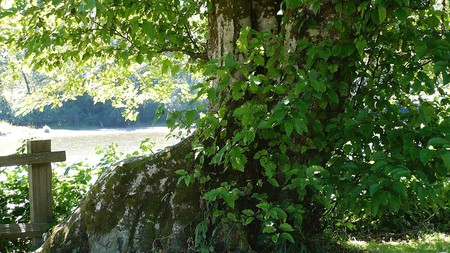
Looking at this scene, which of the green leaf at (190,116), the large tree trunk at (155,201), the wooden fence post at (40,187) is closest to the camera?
the green leaf at (190,116)

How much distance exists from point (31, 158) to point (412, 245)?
13.7 ft

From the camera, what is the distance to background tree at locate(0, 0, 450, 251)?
3918 millimetres

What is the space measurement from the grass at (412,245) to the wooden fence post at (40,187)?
3.15 meters

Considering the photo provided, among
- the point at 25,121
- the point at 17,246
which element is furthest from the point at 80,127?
the point at 17,246

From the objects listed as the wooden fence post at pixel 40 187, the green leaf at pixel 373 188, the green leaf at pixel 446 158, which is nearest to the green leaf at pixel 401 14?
the green leaf at pixel 446 158

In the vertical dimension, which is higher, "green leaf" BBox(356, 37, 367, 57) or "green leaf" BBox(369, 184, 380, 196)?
"green leaf" BBox(356, 37, 367, 57)

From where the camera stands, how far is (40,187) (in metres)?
6.14

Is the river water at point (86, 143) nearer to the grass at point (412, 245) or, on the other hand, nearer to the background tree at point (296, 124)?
the background tree at point (296, 124)

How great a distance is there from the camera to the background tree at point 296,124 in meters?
3.92

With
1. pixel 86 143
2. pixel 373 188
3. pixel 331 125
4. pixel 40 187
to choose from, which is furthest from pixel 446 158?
pixel 86 143

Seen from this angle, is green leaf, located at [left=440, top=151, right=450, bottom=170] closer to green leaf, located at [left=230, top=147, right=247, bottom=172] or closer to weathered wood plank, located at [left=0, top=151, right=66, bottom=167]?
green leaf, located at [left=230, top=147, right=247, bottom=172]

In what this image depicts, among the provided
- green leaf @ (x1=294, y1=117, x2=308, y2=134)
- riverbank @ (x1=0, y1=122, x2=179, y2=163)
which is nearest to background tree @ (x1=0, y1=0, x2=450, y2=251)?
green leaf @ (x1=294, y1=117, x2=308, y2=134)

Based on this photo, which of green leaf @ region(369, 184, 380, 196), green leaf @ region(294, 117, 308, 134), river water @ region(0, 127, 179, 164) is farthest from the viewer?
river water @ region(0, 127, 179, 164)

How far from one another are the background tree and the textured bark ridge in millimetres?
17
